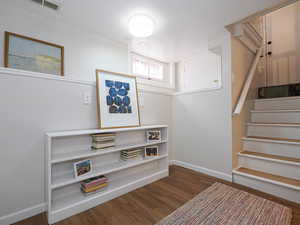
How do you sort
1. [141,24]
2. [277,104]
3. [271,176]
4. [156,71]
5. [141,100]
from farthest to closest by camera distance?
[156,71] < [277,104] < [141,100] < [141,24] < [271,176]

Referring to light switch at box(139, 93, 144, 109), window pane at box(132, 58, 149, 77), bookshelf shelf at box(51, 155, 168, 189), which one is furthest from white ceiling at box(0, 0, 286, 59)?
bookshelf shelf at box(51, 155, 168, 189)

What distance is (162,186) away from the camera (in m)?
1.93

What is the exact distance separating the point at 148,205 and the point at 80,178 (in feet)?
2.56

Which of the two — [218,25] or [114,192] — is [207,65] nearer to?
[218,25]

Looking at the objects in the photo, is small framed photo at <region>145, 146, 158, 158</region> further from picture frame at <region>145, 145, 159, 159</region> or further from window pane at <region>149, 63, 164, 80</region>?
window pane at <region>149, 63, 164, 80</region>

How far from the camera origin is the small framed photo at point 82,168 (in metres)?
1.43

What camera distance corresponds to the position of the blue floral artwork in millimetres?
1808

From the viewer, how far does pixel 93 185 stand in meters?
1.56

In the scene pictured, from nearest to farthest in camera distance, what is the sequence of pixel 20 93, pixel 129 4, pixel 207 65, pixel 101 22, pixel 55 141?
pixel 20 93 → pixel 55 141 → pixel 129 4 → pixel 101 22 → pixel 207 65

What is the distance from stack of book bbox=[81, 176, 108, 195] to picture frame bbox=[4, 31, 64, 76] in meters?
1.52

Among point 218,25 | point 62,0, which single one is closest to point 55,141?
point 62,0

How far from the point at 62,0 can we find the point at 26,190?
2059 mm

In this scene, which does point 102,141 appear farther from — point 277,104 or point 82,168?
point 277,104

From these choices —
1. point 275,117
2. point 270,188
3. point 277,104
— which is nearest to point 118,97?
point 270,188
